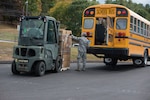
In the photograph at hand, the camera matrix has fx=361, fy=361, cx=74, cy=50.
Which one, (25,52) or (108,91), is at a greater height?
(25,52)

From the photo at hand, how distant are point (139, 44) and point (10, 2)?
81.7 metres

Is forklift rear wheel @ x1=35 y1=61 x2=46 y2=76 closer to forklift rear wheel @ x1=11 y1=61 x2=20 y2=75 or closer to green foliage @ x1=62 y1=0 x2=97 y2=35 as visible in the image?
forklift rear wheel @ x1=11 y1=61 x2=20 y2=75

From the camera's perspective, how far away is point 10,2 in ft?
323

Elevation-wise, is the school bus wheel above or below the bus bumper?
below

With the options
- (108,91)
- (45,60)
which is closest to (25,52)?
(45,60)

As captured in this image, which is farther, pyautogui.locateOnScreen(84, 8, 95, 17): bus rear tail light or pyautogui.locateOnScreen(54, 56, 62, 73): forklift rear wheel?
pyautogui.locateOnScreen(84, 8, 95, 17): bus rear tail light

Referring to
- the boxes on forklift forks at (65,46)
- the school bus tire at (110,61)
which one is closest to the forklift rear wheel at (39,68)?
the boxes on forklift forks at (65,46)

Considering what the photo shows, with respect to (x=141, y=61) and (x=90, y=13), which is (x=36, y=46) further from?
(x=141, y=61)

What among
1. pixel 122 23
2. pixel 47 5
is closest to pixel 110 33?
pixel 122 23

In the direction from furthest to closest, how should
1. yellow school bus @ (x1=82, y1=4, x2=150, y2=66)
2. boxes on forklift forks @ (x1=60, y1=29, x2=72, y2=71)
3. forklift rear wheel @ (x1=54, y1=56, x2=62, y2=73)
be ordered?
yellow school bus @ (x1=82, y1=4, x2=150, y2=66) → boxes on forklift forks @ (x1=60, y1=29, x2=72, y2=71) → forklift rear wheel @ (x1=54, y1=56, x2=62, y2=73)

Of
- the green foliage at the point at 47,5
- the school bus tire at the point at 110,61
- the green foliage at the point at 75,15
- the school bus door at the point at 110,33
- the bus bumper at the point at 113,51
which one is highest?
the green foliage at the point at 47,5

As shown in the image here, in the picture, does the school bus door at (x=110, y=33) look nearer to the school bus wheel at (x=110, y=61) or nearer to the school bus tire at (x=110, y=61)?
the school bus wheel at (x=110, y=61)

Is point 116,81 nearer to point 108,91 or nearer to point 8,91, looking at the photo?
point 108,91

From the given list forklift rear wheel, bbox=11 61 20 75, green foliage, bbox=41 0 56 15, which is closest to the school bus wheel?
forklift rear wheel, bbox=11 61 20 75
